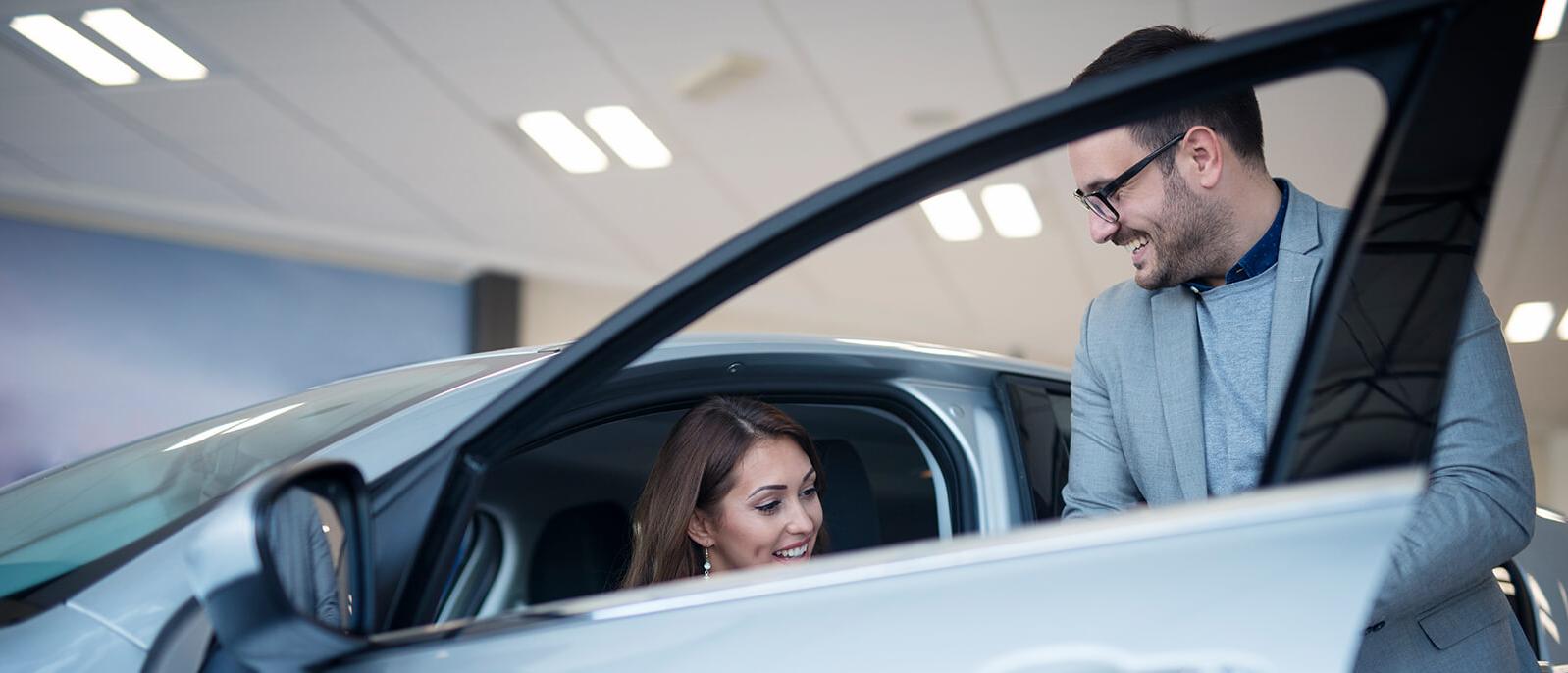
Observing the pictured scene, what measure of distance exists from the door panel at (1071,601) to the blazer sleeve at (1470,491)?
0.48 metres

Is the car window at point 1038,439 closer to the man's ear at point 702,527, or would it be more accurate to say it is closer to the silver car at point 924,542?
the man's ear at point 702,527

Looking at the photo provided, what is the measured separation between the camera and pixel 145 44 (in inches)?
197

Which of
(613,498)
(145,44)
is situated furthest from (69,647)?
(145,44)

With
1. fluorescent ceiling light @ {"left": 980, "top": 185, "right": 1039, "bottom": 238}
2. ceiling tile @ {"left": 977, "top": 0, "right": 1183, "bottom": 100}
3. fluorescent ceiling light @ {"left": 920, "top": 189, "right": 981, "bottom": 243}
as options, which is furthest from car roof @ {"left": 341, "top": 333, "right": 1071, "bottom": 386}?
fluorescent ceiling light @ {"left": 920, "top": 189, "right": 981, "bottom": 243}

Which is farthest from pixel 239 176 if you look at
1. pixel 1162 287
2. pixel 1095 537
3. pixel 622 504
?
pixel 1095 537

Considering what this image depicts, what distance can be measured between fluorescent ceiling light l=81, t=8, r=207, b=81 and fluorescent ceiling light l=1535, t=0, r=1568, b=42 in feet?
17.3

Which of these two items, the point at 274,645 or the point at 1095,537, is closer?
the point at 1095,537

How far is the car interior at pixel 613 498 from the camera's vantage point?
2104 mm

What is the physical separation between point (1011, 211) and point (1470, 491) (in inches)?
234

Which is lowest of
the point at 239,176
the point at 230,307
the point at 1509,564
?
the point at 1509,564

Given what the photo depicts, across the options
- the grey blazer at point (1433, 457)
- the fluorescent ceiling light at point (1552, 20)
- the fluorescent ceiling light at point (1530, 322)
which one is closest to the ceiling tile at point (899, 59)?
the fluorescent ceiling light at point (1552, 20)

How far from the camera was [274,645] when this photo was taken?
78cm

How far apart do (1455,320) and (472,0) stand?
4.26 metres

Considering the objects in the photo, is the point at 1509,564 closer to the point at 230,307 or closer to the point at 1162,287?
the point at 1162,287
